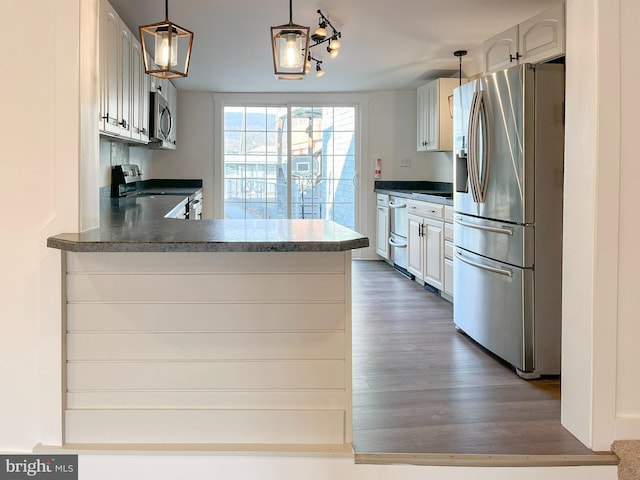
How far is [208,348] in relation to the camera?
1.91 m

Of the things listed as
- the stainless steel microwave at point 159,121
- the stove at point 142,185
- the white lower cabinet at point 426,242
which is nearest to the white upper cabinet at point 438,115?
the white lower cabinet at point 426,242

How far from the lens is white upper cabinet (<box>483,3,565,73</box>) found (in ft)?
9.59

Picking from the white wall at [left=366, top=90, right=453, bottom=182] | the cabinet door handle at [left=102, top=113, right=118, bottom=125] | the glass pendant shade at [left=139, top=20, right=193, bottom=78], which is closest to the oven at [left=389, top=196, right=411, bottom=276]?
the white wall at [left=366, top=90, right=453, bottom=182]

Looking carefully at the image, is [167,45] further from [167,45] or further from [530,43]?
[530,43]

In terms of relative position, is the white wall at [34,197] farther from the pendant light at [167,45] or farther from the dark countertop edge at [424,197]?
the dark countertop edge at [424,197]

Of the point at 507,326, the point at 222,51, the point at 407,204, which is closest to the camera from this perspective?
the point at 507,326

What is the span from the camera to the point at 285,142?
6.55 m

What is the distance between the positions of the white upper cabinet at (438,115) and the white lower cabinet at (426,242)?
721 mm

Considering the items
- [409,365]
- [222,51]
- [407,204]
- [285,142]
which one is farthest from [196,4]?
[285,142]

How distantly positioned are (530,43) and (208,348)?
2.56m

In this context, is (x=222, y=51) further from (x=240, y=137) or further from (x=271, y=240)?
(x=271, y=240)

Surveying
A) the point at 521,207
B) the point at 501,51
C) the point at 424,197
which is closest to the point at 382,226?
the point at 424,197

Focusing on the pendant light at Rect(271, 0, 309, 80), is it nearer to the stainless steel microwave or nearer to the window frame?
the stainless steel microwave

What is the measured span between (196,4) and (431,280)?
289 cm
